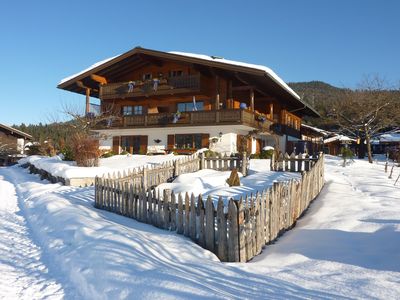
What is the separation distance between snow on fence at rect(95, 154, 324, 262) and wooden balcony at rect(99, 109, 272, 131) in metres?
15.5

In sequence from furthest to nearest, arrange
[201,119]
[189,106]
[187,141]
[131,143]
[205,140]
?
[131,143], [189,106], [187,141], [205,140], [201,119]

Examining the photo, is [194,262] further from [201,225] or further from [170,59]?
[170,59]

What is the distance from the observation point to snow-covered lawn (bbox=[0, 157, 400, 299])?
12.5 ft

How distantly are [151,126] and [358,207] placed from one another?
21490 millimetres

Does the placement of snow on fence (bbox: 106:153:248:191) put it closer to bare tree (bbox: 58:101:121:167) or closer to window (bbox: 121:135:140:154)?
bare tree (bbox: 58:101:121:167)

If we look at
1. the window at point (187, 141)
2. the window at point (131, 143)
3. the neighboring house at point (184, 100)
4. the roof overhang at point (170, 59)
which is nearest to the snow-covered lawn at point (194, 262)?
the roof overhang at point (170, 59)

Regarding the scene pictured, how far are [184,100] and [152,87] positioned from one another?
290cm

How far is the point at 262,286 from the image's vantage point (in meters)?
3.86

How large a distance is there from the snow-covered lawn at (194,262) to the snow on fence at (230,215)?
0.22 m

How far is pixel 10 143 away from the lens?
43188 millimetres

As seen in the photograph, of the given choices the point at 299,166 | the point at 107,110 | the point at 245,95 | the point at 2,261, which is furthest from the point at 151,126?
the point at 2,261

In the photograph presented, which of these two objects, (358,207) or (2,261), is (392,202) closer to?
(358,207)

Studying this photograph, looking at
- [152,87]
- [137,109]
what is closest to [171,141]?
[152,87]

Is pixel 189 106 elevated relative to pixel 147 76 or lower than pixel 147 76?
lower
